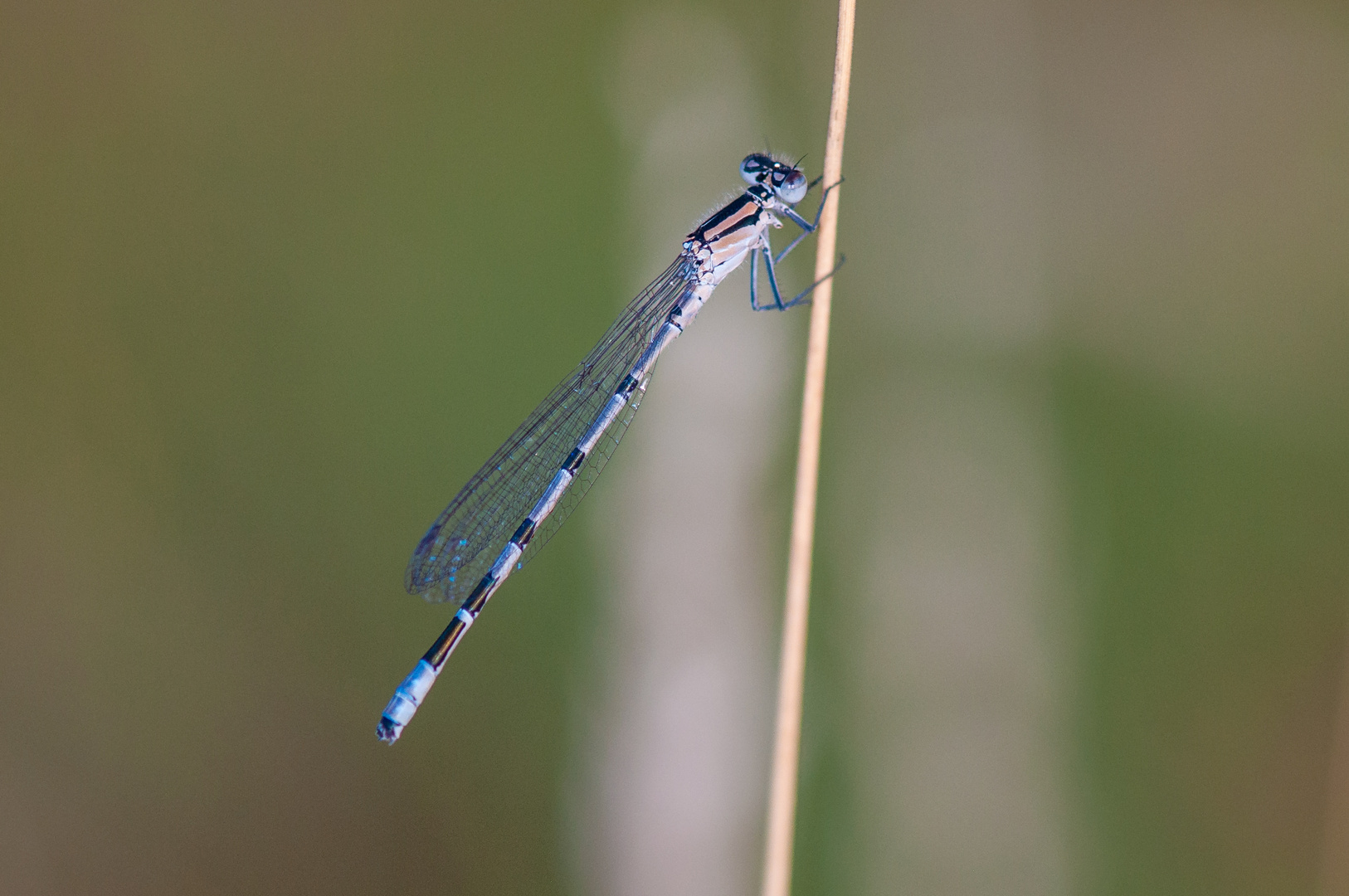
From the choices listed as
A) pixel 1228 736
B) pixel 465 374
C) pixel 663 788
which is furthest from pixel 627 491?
pixel 1228 736

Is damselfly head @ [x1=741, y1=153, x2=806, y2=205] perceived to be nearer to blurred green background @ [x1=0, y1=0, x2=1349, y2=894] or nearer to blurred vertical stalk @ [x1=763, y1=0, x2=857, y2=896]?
blurred green background @ [x1=0, y1=0, x2=1349, y2=894]

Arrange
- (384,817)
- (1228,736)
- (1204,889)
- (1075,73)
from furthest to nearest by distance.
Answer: (384,817) < (1075,73) < (1228,736) < (1204,889)

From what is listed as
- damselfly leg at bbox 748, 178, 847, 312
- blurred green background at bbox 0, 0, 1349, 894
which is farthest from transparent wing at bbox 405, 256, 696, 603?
damselfly leg at bbox 748, 178, 847, 312

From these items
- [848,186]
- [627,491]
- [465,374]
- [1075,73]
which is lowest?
[627,491]

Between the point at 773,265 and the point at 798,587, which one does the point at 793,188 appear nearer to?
the point at 773,265

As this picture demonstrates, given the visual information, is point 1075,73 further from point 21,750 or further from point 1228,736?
point 21,750

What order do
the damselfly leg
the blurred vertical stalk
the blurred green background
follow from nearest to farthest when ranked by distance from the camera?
1. the blurred vertical stalk
2. the blurred green background
3. the damselfly leg

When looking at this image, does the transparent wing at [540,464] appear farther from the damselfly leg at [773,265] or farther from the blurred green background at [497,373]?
the damselfly leg at [773,265]

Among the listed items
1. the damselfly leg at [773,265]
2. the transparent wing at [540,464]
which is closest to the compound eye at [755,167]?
the damselfly leg at [773,265]
